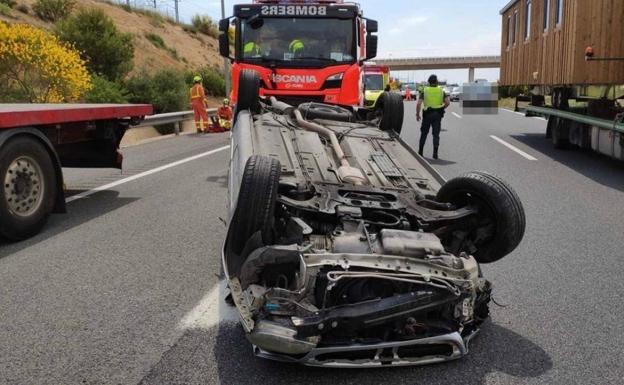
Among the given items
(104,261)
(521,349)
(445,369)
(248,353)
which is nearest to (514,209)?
(521,349)

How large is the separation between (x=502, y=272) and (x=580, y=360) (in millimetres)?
1583

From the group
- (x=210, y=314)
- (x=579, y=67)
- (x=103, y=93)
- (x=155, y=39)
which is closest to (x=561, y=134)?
(x=579, y=67)

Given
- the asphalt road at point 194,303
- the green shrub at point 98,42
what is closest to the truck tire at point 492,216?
the asphalt road at point 194,303

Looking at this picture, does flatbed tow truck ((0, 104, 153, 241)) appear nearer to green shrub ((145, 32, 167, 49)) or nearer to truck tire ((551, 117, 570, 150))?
truck tire ((551, 117, 570, 150))

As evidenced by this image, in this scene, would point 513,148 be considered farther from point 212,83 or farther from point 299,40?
point 212,83

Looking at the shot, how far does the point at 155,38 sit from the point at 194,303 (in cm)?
4597

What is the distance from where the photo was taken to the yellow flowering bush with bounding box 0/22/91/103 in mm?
17016

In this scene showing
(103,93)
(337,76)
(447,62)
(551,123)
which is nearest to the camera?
(337,76)

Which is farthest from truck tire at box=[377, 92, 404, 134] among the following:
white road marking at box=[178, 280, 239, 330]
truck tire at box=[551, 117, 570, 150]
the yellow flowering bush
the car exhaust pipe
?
the yellow flowering bush

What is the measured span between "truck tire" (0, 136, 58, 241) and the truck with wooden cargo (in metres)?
8.32

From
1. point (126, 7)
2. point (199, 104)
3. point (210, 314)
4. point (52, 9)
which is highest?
point (126, 7)

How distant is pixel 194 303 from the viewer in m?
4.28

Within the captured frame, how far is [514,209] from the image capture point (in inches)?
157

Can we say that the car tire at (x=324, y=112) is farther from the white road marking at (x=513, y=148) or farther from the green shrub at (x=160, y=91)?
the green shrub at (x=160, y=91)
